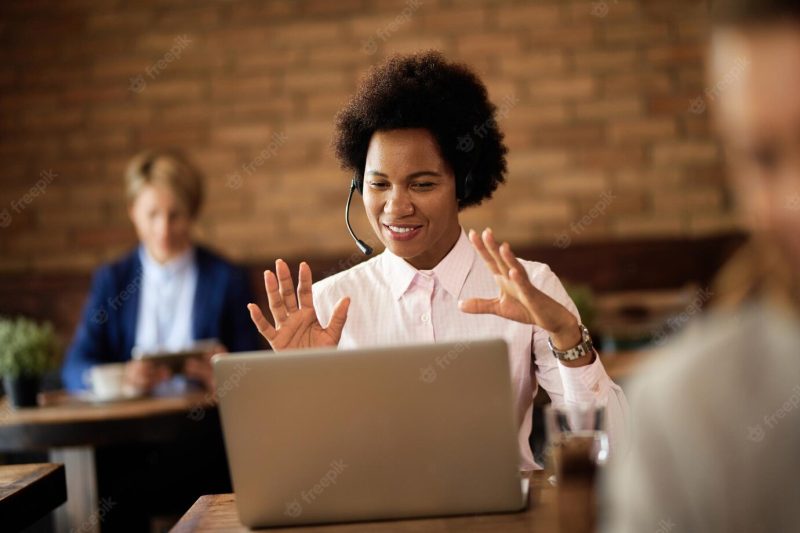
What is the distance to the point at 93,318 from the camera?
3.61 m

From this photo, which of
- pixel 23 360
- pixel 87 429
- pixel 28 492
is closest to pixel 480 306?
pixel 28 492

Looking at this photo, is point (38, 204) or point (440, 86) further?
point (38, 204)

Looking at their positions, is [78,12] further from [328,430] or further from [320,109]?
[328,430]

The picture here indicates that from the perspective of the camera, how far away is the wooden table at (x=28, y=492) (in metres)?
1.61

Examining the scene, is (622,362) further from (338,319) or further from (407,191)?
(338,319)

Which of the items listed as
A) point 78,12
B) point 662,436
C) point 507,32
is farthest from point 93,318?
point 662,436

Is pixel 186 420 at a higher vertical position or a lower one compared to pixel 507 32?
lower

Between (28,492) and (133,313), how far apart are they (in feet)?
6.36

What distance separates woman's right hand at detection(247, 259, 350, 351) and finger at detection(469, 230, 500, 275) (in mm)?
280

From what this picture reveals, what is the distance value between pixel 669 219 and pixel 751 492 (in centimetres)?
430

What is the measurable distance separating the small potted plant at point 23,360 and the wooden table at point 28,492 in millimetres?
1086

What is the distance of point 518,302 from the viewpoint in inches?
61.0

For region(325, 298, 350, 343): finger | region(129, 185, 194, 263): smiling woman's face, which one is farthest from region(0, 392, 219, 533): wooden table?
region(325, 298, 350, 343): finger

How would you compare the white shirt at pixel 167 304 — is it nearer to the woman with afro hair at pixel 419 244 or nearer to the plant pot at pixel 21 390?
the plant pot at pixel 21 390
